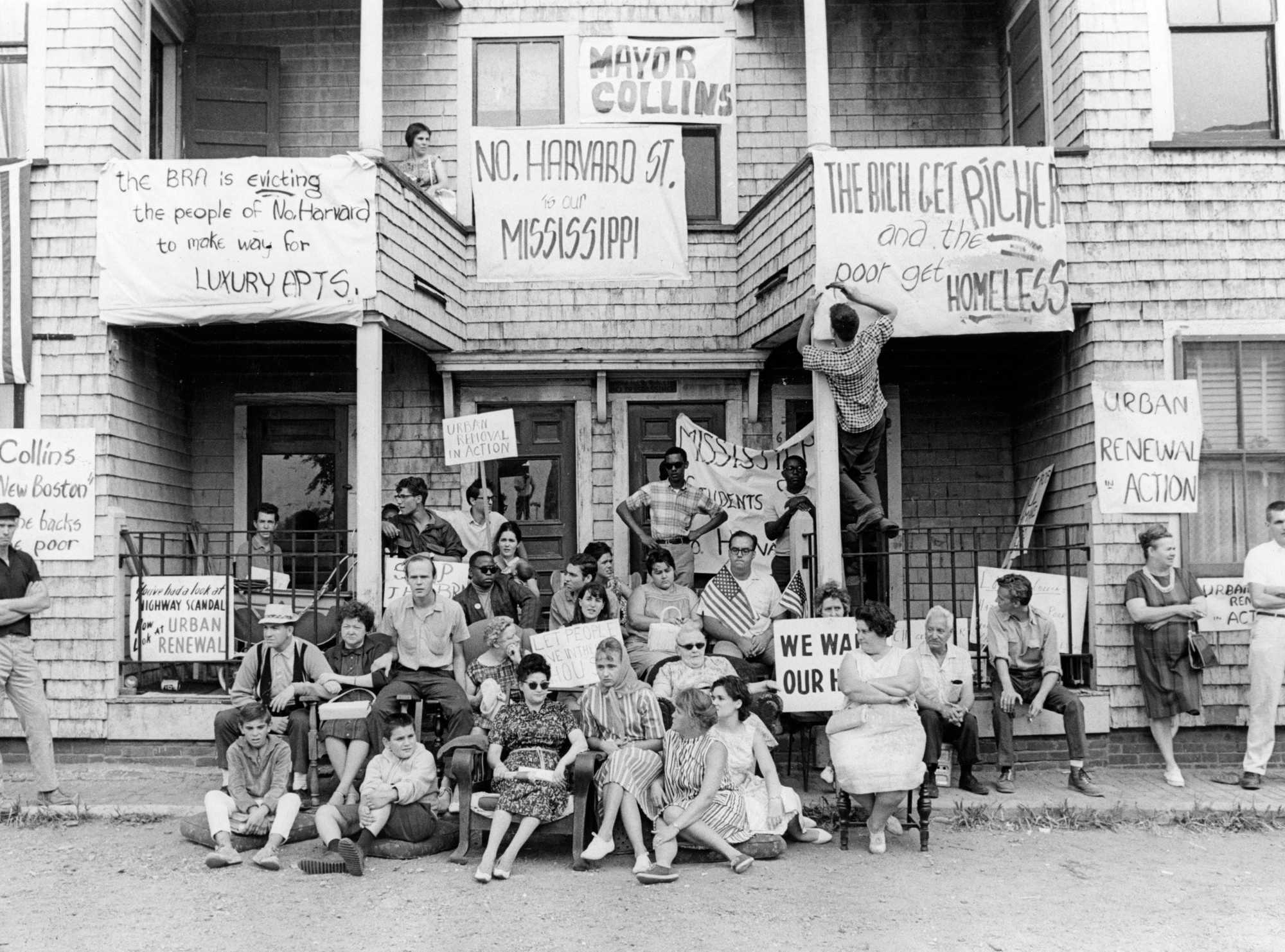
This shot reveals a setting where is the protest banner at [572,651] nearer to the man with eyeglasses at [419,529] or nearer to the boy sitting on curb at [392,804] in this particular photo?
the boy sitting on curb at [392,804]

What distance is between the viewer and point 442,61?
10.7 metres

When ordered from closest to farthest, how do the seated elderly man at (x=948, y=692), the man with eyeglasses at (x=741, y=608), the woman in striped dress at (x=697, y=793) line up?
1. the woman in striped dress at (x=697, y=793)
2. the seated elderly man at (x=948, y=692)
3. the man with eyeglasses at (x=741, y=608)

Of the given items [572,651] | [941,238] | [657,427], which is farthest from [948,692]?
[657,427]

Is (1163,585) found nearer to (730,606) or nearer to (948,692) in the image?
(948,692)

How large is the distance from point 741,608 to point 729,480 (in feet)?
6.82

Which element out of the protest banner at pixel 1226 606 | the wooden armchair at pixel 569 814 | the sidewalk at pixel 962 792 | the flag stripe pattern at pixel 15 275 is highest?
the flag stripe pattern at pixel 15 275

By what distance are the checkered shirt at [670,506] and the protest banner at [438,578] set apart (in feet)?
5.57

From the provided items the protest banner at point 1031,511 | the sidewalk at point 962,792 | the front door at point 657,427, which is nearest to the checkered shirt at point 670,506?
the front door at point 657,427

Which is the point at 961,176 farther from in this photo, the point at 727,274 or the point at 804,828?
the point at 804,828

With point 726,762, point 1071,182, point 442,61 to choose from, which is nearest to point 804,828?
point 726,762

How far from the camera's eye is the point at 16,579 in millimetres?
7496

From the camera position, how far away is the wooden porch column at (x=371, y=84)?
854 cm

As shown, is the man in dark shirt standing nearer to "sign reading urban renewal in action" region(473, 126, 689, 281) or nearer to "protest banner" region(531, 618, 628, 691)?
"protest banner" region(531, 618, 628, 691)

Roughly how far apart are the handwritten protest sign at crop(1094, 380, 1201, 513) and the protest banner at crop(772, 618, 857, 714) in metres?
2.64
